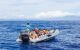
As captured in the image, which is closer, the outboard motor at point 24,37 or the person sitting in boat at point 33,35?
the outboard motor at point 24,37

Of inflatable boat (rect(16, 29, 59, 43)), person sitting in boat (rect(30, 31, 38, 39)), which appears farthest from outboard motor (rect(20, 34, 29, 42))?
person sitting in boat (rect(30, 31, 38, 39))

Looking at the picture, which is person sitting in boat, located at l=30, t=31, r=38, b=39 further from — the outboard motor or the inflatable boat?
the outboard motor

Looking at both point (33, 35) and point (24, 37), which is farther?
point (33, 35)

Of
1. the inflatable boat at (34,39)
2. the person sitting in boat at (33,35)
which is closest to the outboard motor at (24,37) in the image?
the inflatable boat at (34,39)

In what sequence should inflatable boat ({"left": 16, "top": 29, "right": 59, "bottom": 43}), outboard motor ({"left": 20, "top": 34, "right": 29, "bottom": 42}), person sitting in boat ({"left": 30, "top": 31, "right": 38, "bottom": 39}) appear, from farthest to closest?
person sitting in boat ({"left": 30, "top": 31, "right": 38, "bottom": 39}) < inflatable boat ({"left": 16, "top": 29, "right": 59, "bottom": 43}) < outboard motor ({"left": 20, "top": 34, "right": 29, "bottom": 42})

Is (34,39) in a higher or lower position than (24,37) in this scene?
lower

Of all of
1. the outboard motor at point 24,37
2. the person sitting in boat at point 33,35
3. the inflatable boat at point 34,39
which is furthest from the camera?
the person sitting in boat at point 33,35

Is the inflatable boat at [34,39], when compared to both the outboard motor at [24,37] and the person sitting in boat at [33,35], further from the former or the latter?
the person sitting in boat at [33,35]

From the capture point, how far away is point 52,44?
43.5m

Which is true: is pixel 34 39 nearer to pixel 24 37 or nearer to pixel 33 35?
pixel 33 35

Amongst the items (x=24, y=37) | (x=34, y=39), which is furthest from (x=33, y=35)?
(x=24, y=37)

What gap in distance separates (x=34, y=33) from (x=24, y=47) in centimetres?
340

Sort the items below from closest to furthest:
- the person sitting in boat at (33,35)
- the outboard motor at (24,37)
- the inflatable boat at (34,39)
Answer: the outboard motor at (24,37), the inflatable boat at (34,39), the person sitting in boat at (33,35)

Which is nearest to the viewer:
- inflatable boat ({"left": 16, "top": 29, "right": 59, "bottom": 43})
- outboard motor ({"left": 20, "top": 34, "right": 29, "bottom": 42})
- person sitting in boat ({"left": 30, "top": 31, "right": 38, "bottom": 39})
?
outboard motor ({"left": 20, "top": 34, "right": 29, "bottom": 42})
